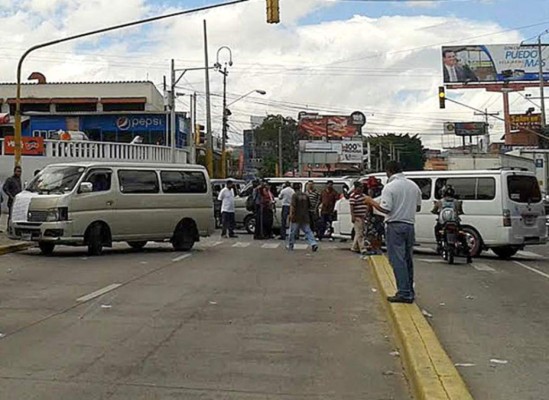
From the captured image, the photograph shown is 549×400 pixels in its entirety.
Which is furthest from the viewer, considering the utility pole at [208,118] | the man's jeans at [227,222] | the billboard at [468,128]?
the billboard at [468,128]

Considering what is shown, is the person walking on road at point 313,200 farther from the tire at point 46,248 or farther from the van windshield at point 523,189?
the tire at point 46,248

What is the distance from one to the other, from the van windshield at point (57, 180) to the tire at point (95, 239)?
997mm

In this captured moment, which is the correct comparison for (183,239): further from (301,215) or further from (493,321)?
(493,321)

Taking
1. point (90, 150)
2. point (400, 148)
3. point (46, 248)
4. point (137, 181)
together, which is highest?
point (400, 148)

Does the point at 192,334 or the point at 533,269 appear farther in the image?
the point at 533,269

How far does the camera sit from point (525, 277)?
640 inches

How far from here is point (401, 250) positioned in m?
10.8

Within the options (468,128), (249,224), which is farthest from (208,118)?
(468,128)

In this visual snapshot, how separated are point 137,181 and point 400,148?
96.0 metres

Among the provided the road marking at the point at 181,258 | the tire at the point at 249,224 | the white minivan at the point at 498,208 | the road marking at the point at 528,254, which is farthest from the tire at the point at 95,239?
the tire at the point at 249,224

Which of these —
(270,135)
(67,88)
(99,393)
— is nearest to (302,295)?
(99,393)

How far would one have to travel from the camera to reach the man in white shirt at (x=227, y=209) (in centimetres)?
2647

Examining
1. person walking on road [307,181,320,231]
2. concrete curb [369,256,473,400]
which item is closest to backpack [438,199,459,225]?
person walking on road [307,181,320,231]

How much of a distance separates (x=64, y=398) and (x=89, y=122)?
51670 mm
